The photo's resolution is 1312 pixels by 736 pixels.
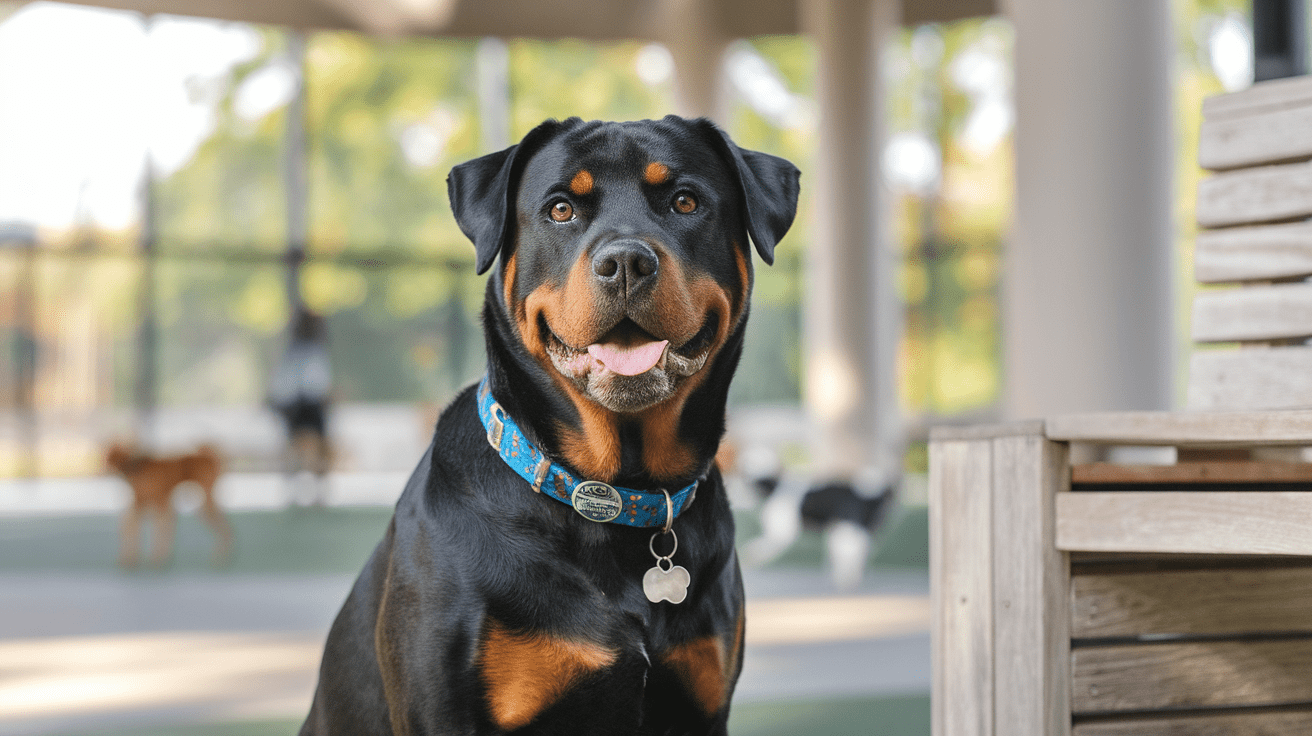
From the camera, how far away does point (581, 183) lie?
1868 mm

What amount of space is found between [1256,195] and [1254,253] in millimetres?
132

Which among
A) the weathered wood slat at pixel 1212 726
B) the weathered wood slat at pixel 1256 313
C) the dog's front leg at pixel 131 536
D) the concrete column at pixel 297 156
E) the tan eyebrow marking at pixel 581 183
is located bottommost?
the dog's front leg at pixel 131 536

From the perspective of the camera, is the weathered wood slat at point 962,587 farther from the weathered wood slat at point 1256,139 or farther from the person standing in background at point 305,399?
the person standing in background at point 305,399

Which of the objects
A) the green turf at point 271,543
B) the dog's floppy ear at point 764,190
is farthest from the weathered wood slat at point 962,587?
the green turf at point 271,543

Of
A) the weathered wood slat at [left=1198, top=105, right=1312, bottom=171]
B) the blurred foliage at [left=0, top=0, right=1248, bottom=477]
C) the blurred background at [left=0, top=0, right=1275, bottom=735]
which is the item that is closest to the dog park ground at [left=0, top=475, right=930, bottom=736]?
the blurred background at [left=0, top=0, right=1275, bottom=735]

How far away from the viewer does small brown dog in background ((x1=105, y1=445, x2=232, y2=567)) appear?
7.92 metres

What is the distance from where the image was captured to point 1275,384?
2582 mm

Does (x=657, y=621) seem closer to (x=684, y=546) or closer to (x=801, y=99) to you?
(x=684, y=546)

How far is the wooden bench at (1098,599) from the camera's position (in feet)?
6.55

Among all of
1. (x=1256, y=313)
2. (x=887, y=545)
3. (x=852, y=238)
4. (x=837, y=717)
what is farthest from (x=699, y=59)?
(x=1256, y=313)

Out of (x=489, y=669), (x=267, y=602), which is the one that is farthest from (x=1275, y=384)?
(x=267, y=602)

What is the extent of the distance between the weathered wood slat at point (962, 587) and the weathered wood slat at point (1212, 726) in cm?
20

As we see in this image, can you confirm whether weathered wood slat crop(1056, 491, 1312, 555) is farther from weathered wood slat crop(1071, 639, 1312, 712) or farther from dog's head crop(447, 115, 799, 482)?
dog's head crop(447, 115, 799, 482)

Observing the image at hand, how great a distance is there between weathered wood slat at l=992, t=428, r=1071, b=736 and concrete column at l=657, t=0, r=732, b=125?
37.7ft
